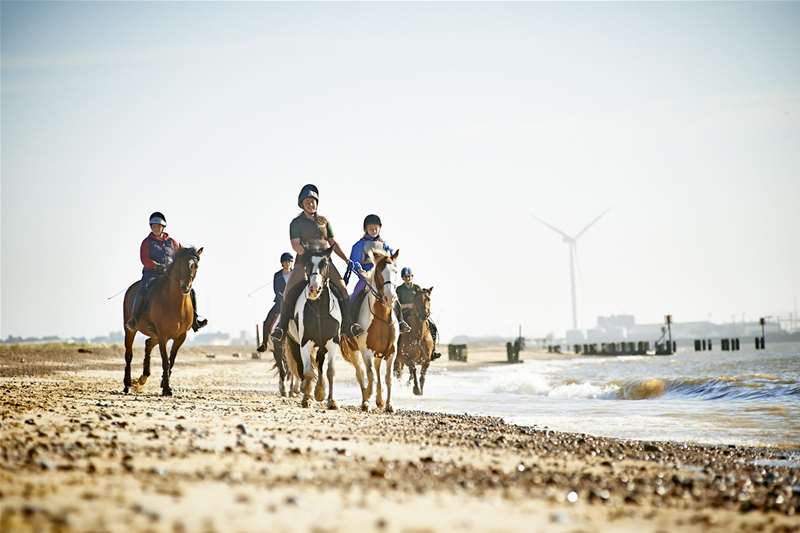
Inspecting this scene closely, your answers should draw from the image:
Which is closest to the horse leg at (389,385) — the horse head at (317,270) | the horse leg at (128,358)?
the horse head at (317,270)

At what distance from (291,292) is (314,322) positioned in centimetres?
73

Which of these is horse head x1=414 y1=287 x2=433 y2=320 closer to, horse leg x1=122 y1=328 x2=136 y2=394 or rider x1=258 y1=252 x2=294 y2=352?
rider x1=258 y1=252 x2=294 y2=352

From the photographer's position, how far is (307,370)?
1572cm

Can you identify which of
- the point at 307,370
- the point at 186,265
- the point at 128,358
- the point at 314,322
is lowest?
the point at 307,370

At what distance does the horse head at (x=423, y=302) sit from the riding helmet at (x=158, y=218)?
22.5 ft

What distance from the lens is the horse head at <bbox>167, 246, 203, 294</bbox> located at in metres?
17.0

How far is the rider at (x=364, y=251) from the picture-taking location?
1555cm

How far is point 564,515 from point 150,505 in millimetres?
2836

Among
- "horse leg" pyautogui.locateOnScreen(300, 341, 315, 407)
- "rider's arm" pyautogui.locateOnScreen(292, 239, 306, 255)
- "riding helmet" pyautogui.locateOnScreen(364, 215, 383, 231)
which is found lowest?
"horse leg" pyautogui.locateOnScreen(300, 341, 315, 407)

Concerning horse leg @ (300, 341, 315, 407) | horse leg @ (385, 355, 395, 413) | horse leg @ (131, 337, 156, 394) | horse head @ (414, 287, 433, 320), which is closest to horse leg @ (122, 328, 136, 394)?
horse leg @ (131, 337, 156, 394)

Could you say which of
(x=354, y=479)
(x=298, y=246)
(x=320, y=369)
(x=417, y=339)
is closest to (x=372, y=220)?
(x=298, y=246)

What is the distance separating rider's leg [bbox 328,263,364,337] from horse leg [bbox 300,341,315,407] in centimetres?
76

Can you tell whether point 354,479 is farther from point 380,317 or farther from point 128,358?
point 128,358

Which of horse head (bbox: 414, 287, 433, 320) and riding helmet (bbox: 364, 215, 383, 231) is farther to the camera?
horse head (bbox: 414, 287, 433, 320)
